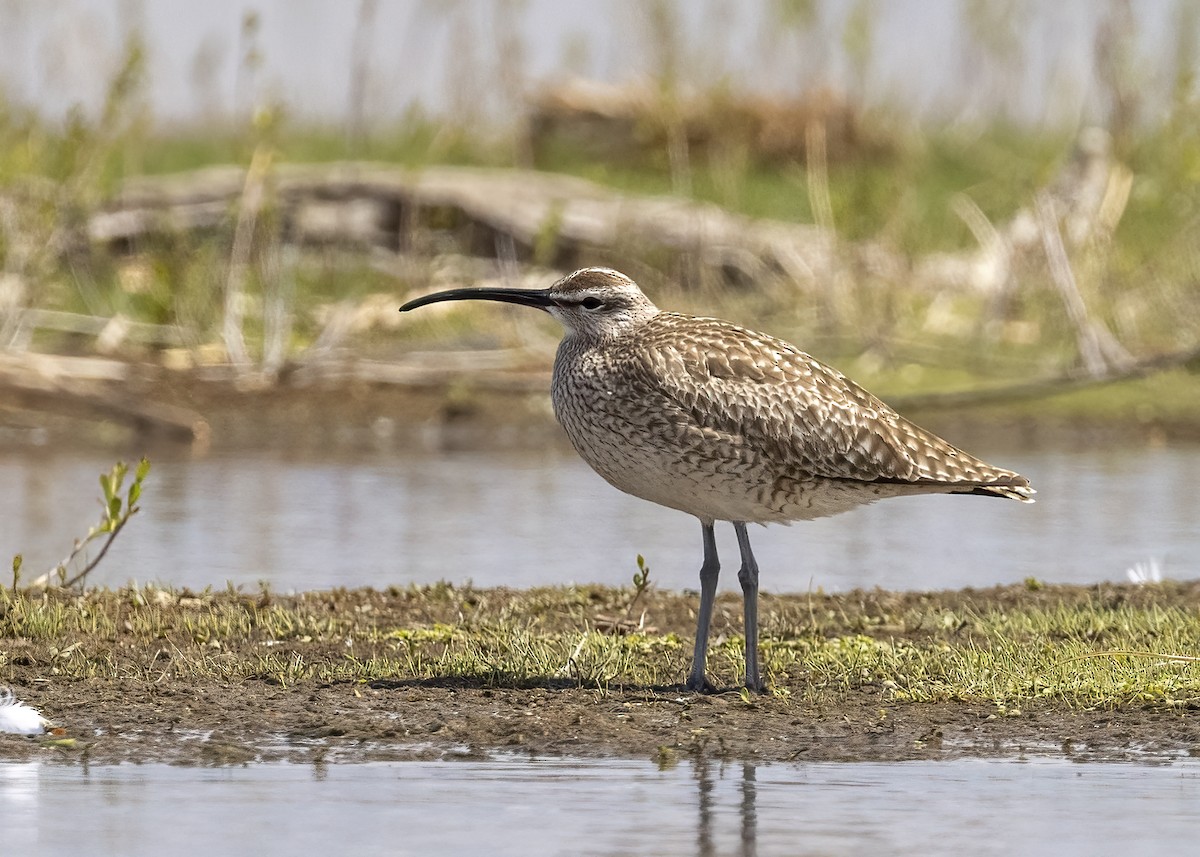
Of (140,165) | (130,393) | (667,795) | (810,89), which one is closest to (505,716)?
(667,795)

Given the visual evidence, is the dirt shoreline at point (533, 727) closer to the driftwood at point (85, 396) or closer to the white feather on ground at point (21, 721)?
the white feather on ground at point (21, 721)

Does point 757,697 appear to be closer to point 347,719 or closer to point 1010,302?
point 347,719

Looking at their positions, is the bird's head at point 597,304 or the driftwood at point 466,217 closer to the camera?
the bird's head at point 597,304

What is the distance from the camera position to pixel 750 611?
727cm

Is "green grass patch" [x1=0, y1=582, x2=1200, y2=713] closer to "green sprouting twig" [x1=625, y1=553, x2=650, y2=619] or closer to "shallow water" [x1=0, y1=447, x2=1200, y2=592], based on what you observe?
"green sprouting twig" [x1=625, y1=553, x2=650, y2=619]

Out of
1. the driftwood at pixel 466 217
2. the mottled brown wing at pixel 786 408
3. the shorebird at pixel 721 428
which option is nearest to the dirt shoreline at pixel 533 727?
the shorebird at pixel 721 428

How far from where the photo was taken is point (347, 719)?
668 cm

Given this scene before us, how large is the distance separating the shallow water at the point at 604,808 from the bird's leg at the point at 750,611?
3.33 ft

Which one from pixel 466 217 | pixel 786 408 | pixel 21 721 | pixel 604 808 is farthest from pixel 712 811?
pixel 466 217

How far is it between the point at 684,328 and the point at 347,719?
74.8 inches

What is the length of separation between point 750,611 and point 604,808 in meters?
1.86

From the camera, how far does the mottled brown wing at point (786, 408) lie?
7.23m

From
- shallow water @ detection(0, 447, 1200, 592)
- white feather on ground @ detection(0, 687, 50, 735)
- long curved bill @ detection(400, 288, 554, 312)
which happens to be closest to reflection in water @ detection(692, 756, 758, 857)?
white feather on ground @ detection(0, 687, 50, 735)

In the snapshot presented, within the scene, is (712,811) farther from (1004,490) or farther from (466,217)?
(466,217)
